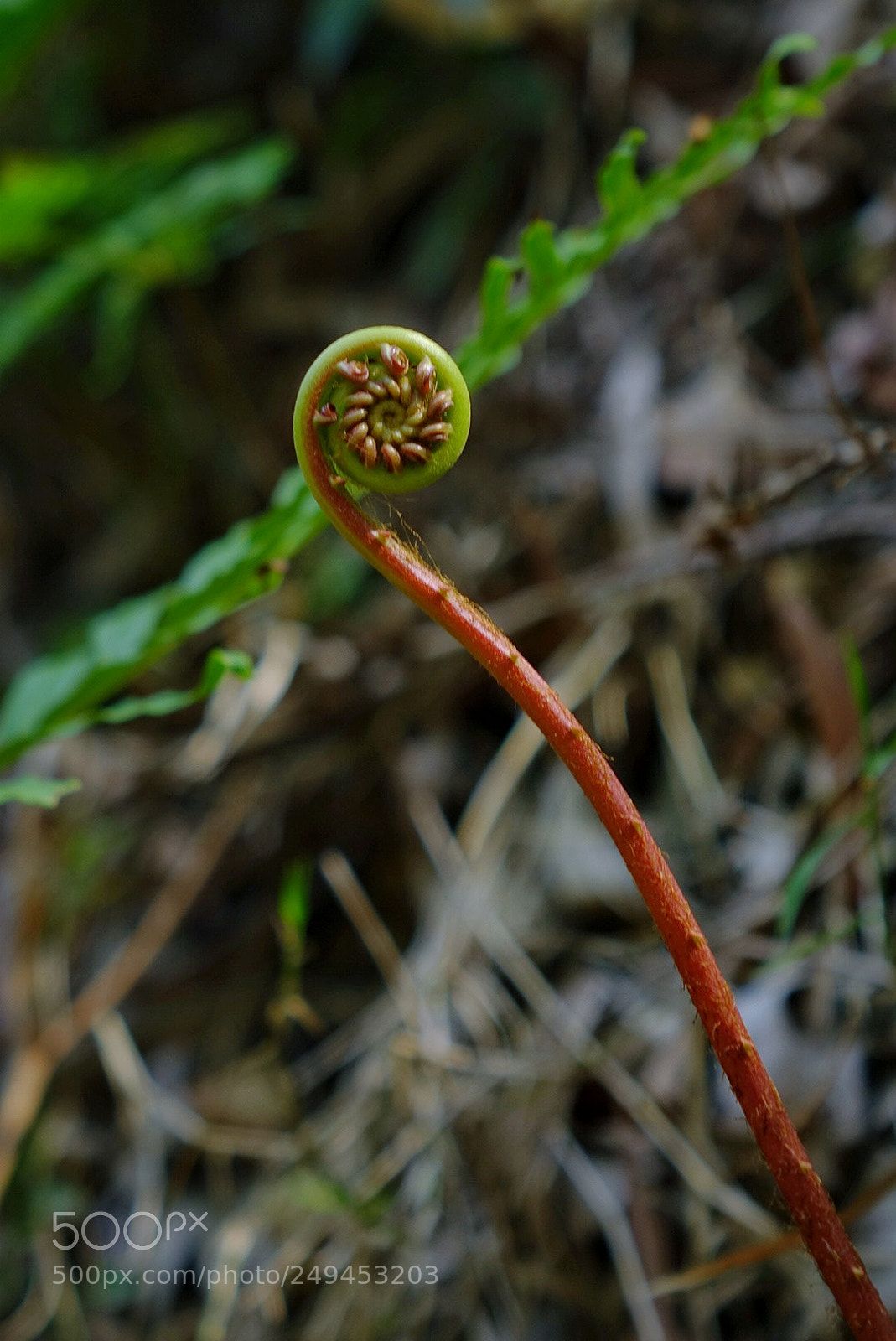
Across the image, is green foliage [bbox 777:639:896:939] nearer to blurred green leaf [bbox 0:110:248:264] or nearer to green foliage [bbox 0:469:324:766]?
green foliage [bbox 0:469:324:766]

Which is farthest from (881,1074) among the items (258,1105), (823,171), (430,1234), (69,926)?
(823,171)

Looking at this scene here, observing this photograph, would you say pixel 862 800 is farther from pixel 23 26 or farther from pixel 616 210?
pixel 23 26

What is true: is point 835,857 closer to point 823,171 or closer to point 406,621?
point 406,621

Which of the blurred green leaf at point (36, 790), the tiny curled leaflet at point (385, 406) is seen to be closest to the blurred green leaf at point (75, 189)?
the blurred green leaf at point (36, 790)

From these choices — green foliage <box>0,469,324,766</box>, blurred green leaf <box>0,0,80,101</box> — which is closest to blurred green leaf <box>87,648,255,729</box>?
green foliage <box>0,469,324,766</box>

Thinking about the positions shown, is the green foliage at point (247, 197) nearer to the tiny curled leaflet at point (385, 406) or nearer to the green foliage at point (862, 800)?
the green foliage at point (862, 800)

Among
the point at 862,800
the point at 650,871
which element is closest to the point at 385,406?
the point at 650,871

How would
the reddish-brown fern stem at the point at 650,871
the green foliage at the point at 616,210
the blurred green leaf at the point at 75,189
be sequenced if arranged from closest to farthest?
the reddish-brown fern stem at the point at 650,871, the green foliage at the point at 616,210, the blurred green leaf at the point at 75,189

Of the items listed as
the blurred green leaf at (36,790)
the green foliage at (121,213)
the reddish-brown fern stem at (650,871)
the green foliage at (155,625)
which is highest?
the green foliage at (121,213)
